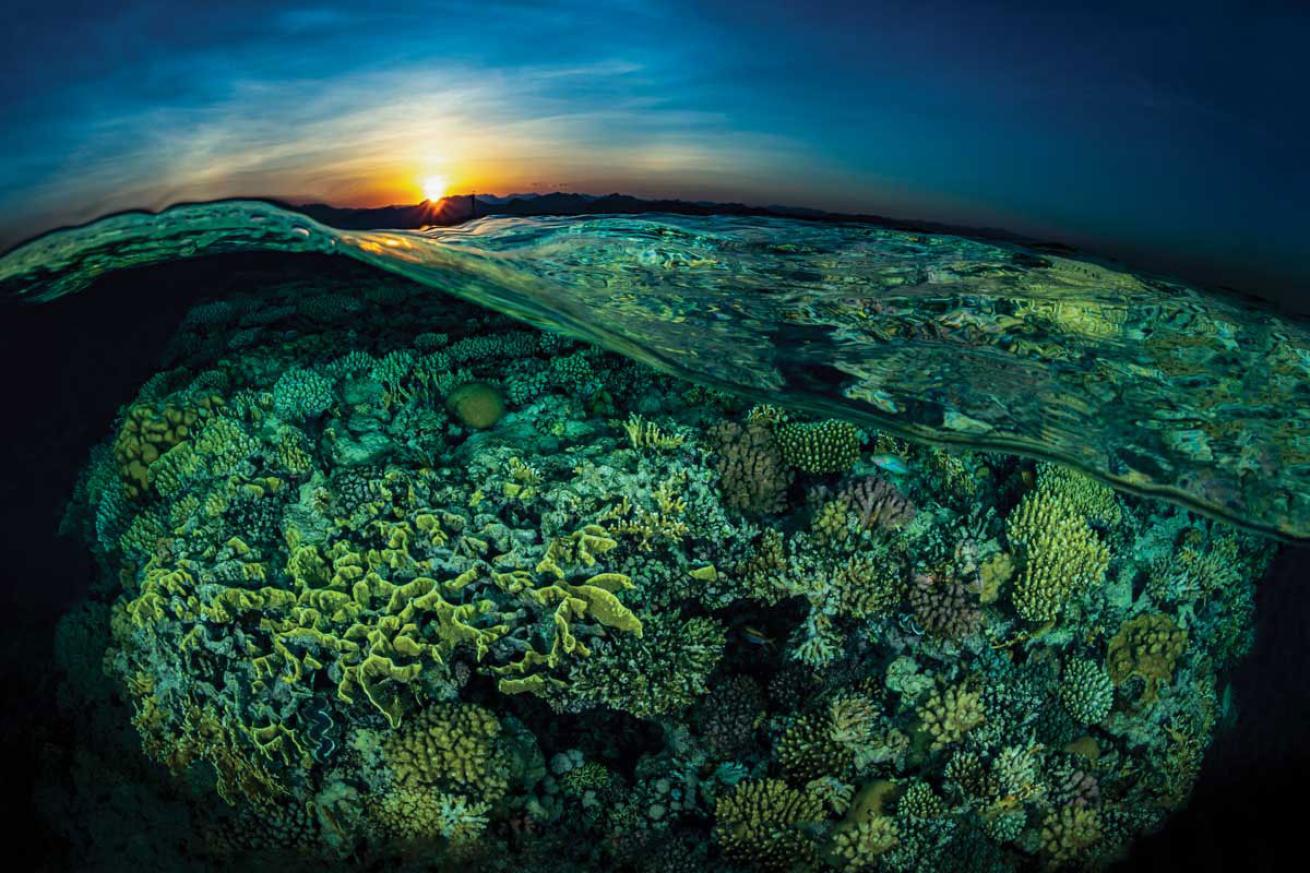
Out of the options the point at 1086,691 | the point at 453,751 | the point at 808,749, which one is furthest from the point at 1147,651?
the point at 453,751

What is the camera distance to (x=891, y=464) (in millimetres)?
7246

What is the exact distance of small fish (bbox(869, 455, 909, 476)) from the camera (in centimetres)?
721

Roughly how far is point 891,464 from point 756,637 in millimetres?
2068

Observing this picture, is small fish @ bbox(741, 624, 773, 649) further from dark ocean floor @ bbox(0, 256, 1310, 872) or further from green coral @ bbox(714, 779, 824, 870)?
dark ocean floor @ bbox(0, 256, 1310, 872)

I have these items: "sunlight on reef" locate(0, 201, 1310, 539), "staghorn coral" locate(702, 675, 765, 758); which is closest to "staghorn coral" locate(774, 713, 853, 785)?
"staghorn coral" locate(702, 675, 765, 758)

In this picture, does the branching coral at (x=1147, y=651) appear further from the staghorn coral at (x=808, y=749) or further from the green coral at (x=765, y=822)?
the green coral at (x=765, y=822)

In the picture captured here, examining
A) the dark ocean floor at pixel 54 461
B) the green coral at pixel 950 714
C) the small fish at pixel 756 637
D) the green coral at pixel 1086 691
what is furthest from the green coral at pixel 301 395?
the green coral at pixel 1086 691

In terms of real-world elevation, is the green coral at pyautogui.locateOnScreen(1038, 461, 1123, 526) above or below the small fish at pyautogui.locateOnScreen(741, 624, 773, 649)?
above

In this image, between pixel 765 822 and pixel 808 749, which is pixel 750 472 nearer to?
pixel 808 749

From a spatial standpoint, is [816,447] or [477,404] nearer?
[816,447]

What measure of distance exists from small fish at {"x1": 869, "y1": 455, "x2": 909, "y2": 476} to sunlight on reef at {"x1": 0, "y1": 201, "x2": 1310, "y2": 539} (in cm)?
44

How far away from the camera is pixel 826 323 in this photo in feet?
22.1

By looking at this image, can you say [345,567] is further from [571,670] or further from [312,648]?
[571,670]

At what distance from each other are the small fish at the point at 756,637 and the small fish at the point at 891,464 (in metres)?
1.90
